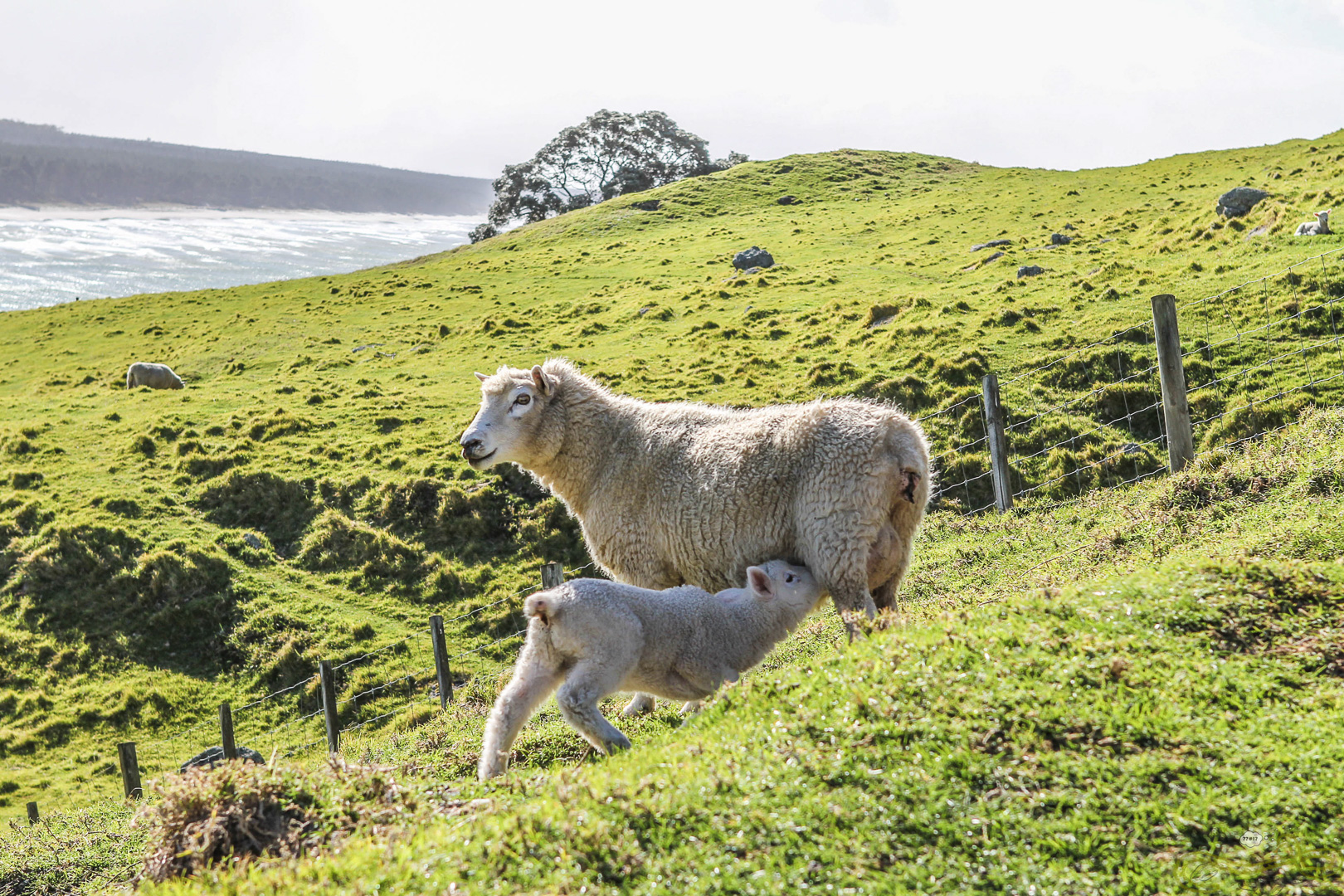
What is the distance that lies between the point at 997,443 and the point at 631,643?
30.1 feet

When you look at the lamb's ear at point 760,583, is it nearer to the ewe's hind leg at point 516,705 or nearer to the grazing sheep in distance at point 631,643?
the grazing sheep in distance at point 631,643

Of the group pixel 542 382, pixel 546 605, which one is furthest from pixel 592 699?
pixel 542 382

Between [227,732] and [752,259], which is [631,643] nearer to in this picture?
[227,732]

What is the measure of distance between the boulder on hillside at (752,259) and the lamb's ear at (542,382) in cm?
3319

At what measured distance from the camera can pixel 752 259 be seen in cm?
4228

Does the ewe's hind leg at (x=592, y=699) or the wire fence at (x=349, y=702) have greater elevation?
the ewe's hind leg at (x=592, y=699)

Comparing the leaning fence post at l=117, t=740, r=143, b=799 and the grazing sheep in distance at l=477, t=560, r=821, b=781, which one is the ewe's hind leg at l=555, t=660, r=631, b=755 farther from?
the leaning fence post at l=117, t=740, r=143, b=799

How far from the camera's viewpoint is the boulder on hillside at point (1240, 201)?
29.4m

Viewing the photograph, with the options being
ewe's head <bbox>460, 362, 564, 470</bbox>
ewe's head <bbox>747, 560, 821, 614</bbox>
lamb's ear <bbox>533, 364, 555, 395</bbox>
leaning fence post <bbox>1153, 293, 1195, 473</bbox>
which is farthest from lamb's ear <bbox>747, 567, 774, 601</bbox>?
leaning fence post <bbox>1153, 293, 1195, 473</bbox>

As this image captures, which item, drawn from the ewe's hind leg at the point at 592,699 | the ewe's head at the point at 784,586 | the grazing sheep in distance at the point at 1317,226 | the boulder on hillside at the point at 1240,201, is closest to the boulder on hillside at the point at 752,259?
the boulder on hillside at the point at 1240,201

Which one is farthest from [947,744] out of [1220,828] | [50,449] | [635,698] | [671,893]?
[50,449]

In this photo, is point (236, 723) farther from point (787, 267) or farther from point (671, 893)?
point (787, 267)

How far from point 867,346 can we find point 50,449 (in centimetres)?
2222

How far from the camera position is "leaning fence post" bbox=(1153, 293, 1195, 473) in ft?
36.7
